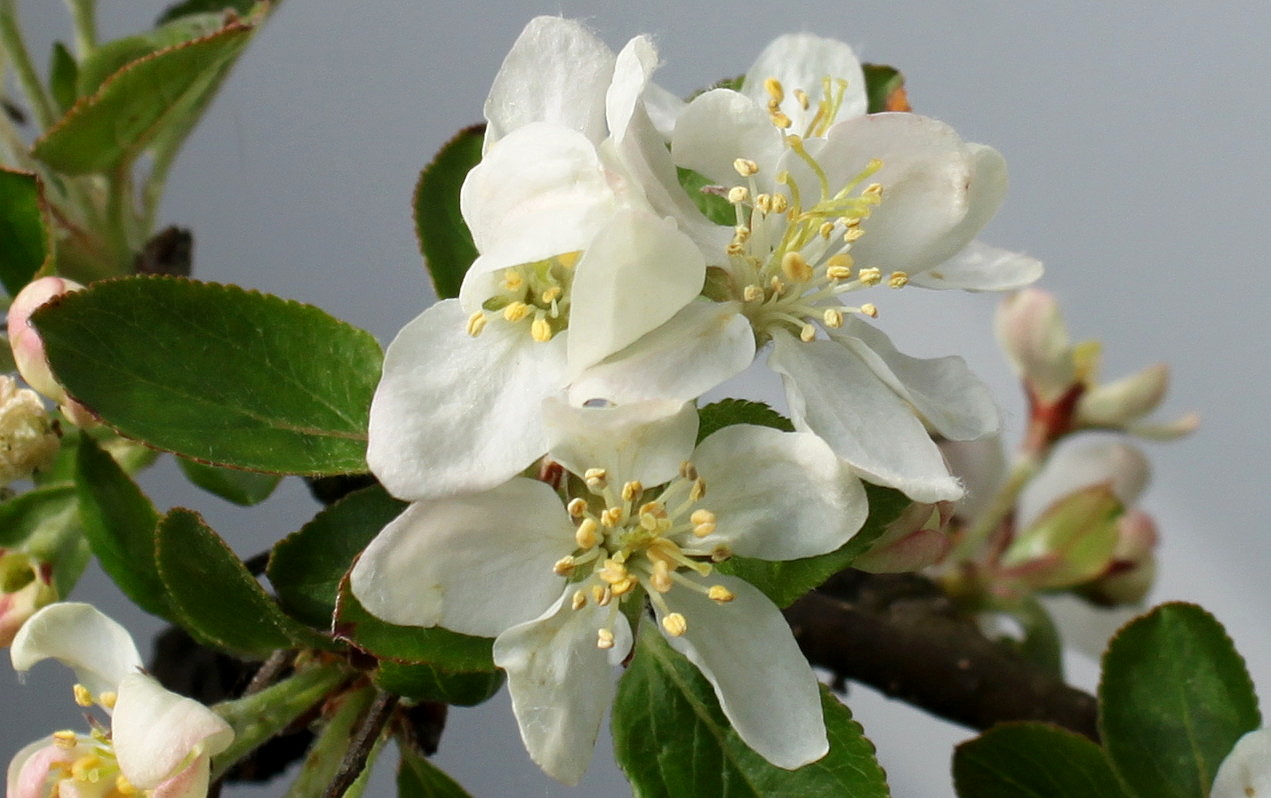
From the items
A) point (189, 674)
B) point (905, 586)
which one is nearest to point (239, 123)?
point (189, 674)

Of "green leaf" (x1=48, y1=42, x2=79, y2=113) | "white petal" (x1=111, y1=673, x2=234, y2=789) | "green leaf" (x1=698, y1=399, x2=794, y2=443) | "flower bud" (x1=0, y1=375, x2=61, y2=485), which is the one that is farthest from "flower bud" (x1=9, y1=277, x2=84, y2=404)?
"green leaf" (x1=48, y1=42, x2=79, y2=113)

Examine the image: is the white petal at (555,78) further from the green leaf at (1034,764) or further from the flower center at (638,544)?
the green leaf at (1034,764)

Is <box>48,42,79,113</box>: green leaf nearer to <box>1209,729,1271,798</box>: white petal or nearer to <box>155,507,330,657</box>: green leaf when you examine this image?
<box>155,507,330,657</box>: green leaf

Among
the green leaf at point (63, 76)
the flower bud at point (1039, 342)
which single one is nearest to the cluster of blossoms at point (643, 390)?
the green leaf at point (63, 76)

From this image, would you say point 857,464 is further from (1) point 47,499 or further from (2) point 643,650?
(1) point 47,499

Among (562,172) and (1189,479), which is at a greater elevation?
(562,172)

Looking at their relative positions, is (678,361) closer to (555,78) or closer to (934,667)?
(555,78)

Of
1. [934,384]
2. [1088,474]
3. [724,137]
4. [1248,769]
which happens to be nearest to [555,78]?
[724,137]
